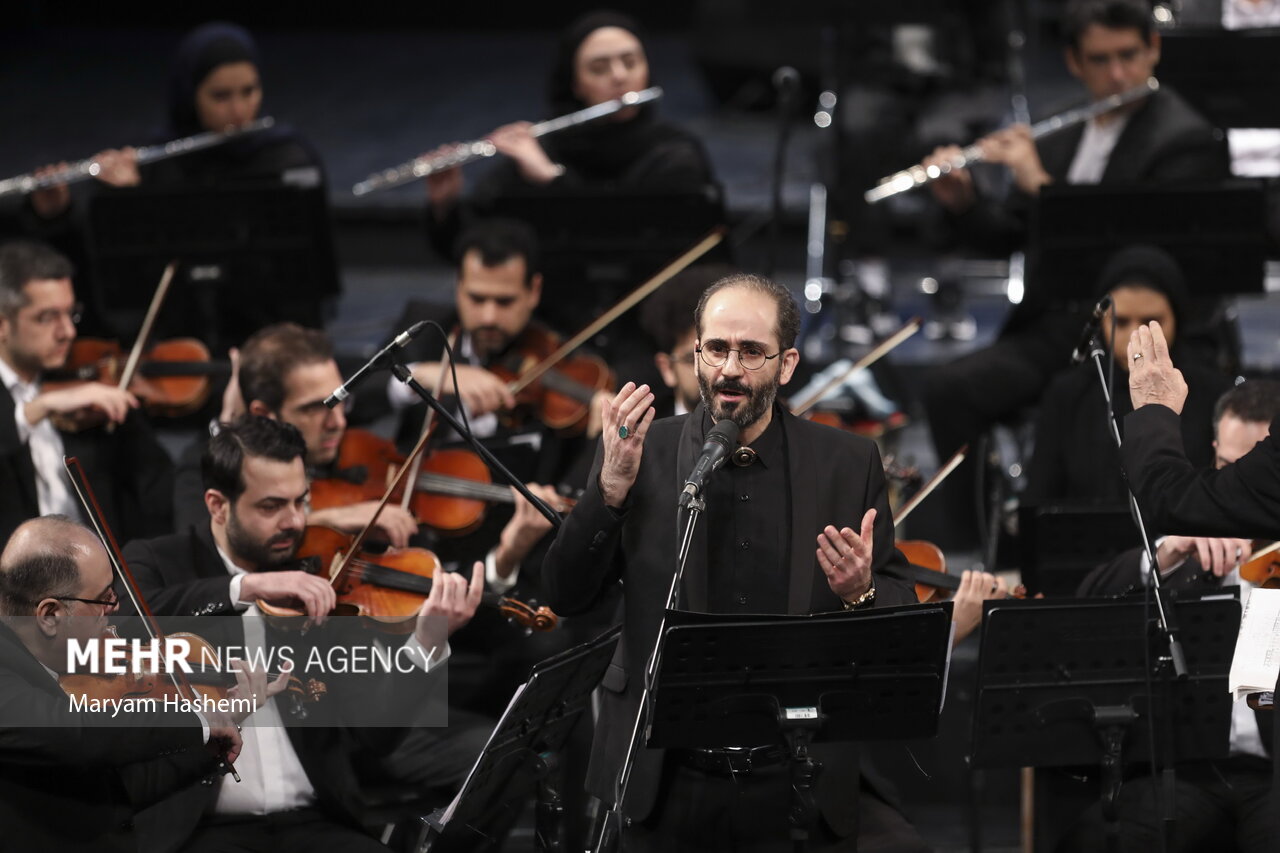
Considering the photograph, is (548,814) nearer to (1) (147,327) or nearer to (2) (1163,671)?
(2) (1163,671)

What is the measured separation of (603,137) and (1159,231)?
191 cm

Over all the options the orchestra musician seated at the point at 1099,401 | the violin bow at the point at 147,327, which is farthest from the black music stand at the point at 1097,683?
the violin bow at the point at 147,327

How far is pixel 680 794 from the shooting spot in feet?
10.9

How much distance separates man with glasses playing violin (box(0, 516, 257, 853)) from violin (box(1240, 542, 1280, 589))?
7.26 feet

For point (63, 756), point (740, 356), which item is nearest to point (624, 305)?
point (740, 356)

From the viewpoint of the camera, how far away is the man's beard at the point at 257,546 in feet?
12.8

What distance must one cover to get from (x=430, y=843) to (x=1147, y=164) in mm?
3260

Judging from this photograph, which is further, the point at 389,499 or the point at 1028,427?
the point at 1028,427

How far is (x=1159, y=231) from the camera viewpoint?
5086mm

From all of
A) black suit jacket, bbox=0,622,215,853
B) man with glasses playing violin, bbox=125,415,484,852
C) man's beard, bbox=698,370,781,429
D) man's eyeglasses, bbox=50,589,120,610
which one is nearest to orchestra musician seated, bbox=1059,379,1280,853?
man's beard, bbox=698,370,781,429

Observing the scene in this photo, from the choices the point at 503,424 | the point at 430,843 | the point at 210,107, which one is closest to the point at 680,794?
the point at 430,843

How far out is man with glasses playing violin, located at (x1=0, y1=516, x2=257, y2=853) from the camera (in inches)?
128

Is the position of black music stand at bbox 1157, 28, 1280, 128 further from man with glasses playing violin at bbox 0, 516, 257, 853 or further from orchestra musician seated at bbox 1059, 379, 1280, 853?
man with glasses playing violin at bbox 0, 516, 257, 853

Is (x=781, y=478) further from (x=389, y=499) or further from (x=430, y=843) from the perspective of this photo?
(x=389, y=499)
